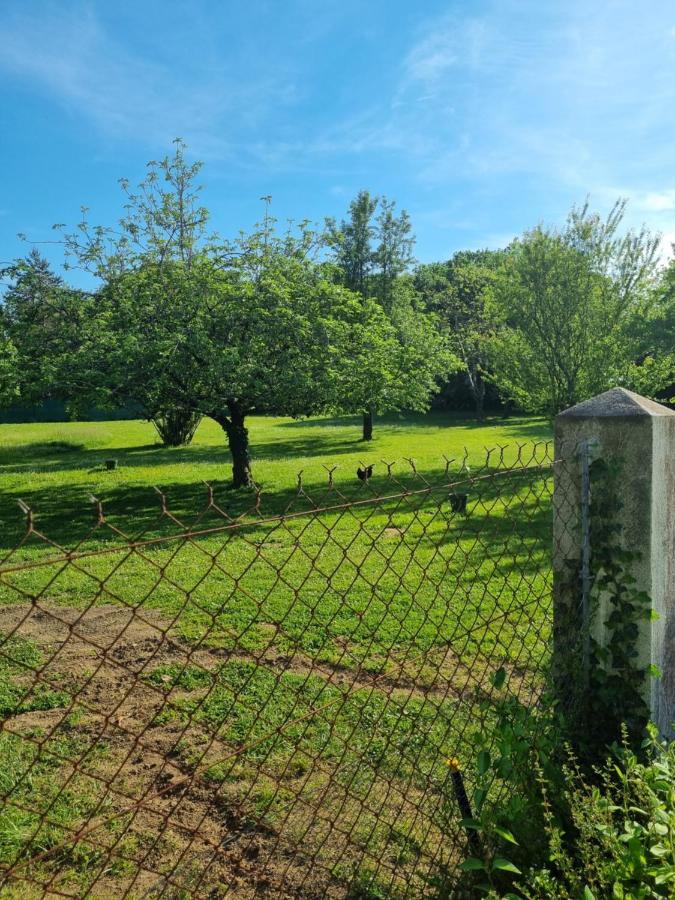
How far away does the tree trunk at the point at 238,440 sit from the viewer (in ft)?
39.7

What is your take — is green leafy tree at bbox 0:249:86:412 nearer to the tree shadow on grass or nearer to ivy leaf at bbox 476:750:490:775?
the tree shadow on grass

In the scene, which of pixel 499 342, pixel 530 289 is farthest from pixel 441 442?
pixel 530 289

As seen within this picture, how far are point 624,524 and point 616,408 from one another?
0.50m

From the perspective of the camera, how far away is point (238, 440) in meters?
12.4

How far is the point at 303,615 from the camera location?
5766 mm

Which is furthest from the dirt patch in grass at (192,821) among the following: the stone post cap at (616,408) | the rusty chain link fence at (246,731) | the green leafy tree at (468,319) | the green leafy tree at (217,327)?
the green leafy tree at (468,319)

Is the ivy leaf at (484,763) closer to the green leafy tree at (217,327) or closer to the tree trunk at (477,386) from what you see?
the green leafy tree at (217,327)

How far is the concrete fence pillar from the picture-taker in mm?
2750

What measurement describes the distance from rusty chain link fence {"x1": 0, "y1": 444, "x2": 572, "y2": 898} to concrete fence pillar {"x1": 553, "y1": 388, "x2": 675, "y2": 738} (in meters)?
0.23

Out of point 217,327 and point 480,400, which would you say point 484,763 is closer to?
point 217,327

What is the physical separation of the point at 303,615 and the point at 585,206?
42.1 feet

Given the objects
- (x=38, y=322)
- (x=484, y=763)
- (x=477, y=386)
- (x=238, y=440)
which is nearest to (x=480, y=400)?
(x=477, y=386)

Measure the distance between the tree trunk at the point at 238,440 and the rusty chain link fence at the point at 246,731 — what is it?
563 centimetres

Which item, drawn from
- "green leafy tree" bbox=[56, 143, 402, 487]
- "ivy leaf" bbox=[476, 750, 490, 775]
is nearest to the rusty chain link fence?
"ivy leaf" bbox=[476, 750, 490, 775]
